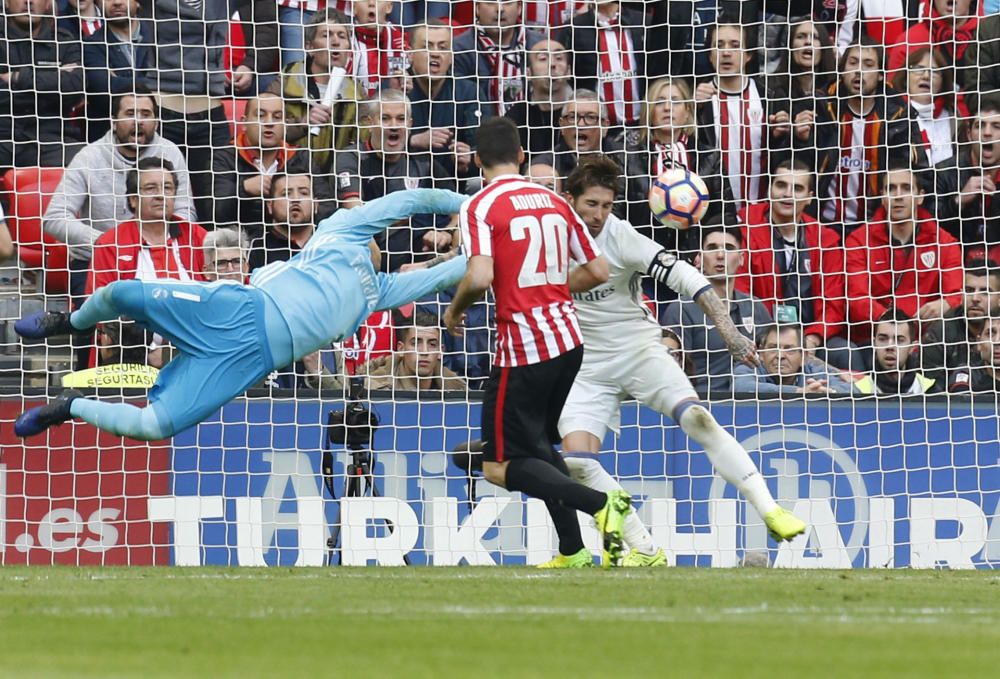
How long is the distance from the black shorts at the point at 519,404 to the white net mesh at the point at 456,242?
2.71 m

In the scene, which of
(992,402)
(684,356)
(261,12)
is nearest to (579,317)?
(684,356)

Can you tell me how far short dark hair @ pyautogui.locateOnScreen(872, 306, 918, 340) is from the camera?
12.1m

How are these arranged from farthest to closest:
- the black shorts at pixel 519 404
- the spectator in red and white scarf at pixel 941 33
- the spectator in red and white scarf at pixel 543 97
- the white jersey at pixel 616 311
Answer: the spectator in red and white scarf at pixel 941 33 < the spectator in red and white scarf at pixel 543 97 < the white jersey at pixel 616 311 < the black shorts at pixel 519 404

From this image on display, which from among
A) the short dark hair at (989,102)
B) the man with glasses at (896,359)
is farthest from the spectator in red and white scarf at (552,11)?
the man with glasses at (896,359)

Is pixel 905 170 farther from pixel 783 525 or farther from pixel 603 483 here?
pixel 783 525

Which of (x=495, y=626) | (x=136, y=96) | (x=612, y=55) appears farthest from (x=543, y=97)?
(x=495, y=626)

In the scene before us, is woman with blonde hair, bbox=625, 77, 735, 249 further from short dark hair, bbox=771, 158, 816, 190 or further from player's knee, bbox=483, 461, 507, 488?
player's knee, bbox=483, 461, 507, 488

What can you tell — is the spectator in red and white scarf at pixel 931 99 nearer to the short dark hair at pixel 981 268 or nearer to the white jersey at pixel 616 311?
the short dark hair at pixel 981 268

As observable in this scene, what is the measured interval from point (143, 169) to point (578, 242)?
4759mm

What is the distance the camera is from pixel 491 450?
26.1ft

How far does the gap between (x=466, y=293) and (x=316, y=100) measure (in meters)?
5.17

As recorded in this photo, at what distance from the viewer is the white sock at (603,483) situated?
904 cm

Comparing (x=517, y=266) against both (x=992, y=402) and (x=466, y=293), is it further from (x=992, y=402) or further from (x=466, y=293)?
(x=992, y=402)

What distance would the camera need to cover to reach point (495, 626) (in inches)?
223
